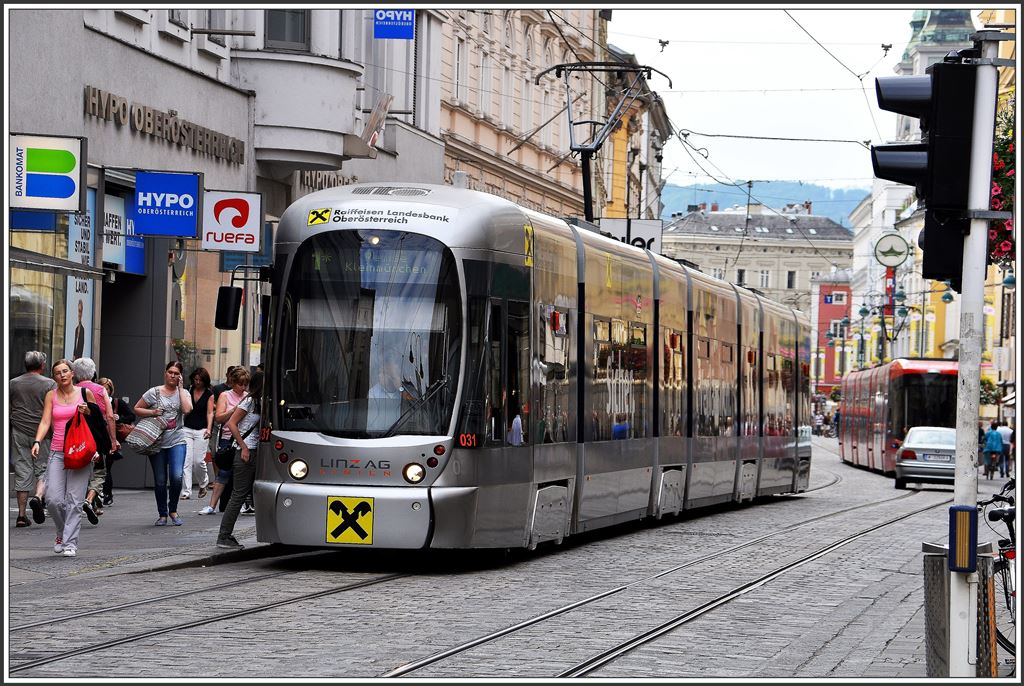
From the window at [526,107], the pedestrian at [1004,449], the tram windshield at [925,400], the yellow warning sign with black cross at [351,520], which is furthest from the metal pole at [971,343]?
the pedestrian at [1004,449]

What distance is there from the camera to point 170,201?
21.5 metres

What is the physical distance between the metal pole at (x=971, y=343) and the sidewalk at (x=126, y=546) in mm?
6891

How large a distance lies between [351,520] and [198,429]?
8946 millimetres

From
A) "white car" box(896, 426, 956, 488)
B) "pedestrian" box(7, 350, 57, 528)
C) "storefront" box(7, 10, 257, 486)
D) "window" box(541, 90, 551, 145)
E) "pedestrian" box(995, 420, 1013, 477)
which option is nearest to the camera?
"pedestrian" box(7, 350, 57, 528)

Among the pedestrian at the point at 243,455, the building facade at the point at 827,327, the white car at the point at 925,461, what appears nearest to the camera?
the pedestrian at the point at 243,455

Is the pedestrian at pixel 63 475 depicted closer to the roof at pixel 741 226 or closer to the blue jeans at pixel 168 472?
the blue jeans at pixel 168 472

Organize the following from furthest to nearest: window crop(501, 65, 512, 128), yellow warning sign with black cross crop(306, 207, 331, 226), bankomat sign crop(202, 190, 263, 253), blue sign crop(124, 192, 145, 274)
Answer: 1. window crop(501, 65, 512, 128)
2. blue sign crop(124, 192, 145, 274)
3. bankomat sign crop(202, 190, 263, 253)
4. yellow warning sign with black cross crop(306, 207, 331, 226)

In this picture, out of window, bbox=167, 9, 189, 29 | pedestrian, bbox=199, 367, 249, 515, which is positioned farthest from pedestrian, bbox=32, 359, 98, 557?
window, bbox=167, 9, 189, 29

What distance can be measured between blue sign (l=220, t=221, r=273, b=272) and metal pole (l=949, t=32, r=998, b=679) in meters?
16.8

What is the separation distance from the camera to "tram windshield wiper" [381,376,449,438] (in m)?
14.0

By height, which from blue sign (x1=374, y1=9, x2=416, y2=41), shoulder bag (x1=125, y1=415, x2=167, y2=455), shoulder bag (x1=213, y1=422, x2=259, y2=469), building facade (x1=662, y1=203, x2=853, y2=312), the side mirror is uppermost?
building facade (x1=662, y1=203, x2=853, y2=312)

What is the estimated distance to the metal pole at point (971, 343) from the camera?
805 cm

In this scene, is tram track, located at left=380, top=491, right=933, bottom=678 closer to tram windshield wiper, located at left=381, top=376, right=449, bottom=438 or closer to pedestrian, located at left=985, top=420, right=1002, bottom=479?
tram windshield wiper, located at left=381, top=376, right=449, bottom=438

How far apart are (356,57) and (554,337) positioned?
15144mm
